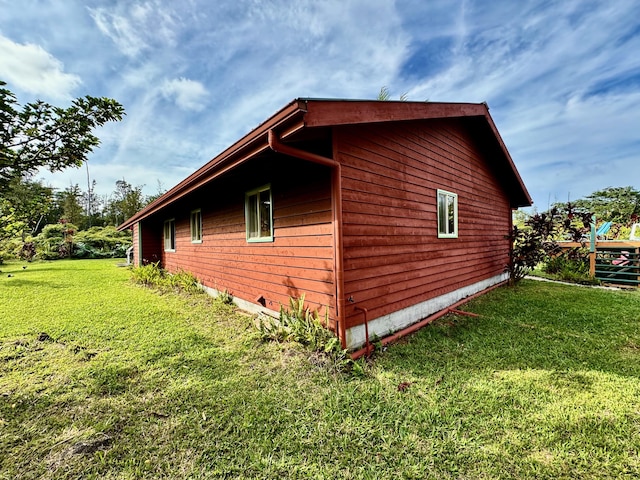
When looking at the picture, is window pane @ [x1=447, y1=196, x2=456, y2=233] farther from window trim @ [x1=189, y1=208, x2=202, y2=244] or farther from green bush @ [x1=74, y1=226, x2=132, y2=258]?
green bush @ [x1=74, y1=226, x2=132, y2=258]

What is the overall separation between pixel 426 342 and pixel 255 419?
255cm

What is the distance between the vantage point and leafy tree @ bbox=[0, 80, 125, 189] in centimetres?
249

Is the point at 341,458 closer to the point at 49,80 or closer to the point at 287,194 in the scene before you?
the point at 287,194

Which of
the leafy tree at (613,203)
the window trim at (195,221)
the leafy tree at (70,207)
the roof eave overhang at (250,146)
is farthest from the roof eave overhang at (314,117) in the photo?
the leafy tree at (70,207)

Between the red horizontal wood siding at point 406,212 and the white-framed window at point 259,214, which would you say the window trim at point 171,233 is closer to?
the white-framed window at point 259,214

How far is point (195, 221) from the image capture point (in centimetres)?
798

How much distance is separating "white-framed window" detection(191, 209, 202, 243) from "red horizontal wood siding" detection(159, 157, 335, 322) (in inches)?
31.9

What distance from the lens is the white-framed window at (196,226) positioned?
7629 millimetres

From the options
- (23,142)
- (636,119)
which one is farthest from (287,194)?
(636,119)

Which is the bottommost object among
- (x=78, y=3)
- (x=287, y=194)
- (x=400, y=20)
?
(x=287, y=194)

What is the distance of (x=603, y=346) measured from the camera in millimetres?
3762

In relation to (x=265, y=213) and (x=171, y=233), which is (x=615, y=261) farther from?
(x=171, y=233)

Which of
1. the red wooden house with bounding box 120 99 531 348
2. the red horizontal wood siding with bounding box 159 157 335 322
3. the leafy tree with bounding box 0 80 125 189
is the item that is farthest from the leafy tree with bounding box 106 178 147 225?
the leafy tree with bounding box 0 80 125 189

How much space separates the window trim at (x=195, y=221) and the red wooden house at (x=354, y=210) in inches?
8.3
